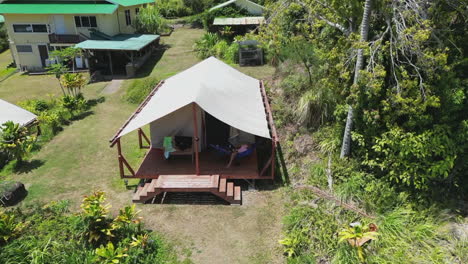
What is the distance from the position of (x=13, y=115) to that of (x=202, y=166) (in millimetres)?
9488

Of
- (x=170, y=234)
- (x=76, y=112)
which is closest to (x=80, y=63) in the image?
(x=76, y=112)

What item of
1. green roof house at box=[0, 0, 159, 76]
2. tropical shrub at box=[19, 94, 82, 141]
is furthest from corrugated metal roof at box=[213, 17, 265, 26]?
tropical shrub at box=[19, 94, 82, 141]

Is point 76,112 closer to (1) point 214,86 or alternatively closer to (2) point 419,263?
(1) point 214,86

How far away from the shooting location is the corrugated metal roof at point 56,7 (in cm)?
2888

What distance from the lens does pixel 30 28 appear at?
30578 millimetres

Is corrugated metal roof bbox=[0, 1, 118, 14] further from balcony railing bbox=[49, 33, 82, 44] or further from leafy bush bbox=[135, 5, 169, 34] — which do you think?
leafy bush bbox=[135, 5, 169, 34]

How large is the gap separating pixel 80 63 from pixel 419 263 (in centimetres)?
3043

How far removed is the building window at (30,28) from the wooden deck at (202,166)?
23.7 m

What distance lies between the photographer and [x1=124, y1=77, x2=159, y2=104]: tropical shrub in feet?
69.9

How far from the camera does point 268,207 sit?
11.2 m

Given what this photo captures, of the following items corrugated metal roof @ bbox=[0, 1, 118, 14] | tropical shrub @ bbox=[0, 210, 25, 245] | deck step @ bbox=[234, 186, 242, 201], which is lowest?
deck step @ bbox=[234, 186, 242, 201]

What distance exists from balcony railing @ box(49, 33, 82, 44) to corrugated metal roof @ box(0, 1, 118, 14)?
6.68ft

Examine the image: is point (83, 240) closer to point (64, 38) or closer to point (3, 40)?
point (64, 38)

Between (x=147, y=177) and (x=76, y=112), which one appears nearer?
→ (x=147, y=177)
